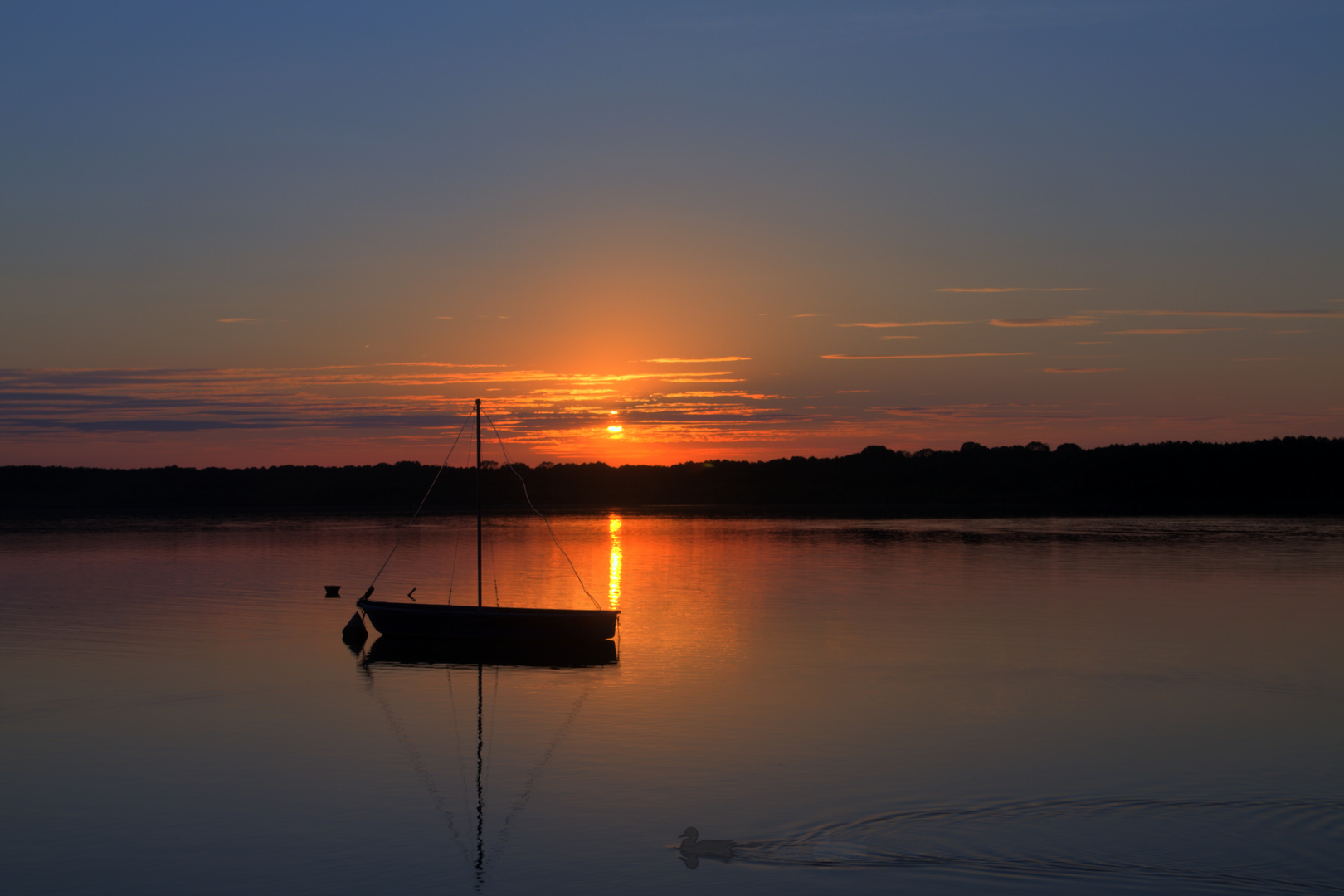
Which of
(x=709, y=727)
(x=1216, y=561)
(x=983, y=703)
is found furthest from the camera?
(x=1216, y=561)

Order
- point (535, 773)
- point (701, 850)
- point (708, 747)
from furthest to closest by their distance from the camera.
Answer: point (708, 747) → point (535, 773) → point (701, 850)

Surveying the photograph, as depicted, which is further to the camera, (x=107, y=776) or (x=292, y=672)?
(x=292, y=672)

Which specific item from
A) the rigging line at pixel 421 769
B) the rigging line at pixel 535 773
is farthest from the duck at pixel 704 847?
the rigging line at pixel 421 769

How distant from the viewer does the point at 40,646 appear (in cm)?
2614

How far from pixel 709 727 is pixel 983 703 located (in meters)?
5.12

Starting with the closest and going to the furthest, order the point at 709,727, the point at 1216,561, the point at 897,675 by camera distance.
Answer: the point at 709,727 < the point at 897,675 < the point at 1216,561

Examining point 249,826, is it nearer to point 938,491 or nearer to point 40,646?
point 40,646

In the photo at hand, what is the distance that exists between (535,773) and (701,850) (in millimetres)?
4169

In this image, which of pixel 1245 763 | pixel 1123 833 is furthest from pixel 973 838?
pixel 1245 763

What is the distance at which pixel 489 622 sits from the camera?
2647 cm

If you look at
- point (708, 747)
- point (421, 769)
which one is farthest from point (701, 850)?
point (421, 769)

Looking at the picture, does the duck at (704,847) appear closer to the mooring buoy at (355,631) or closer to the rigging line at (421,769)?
the rigging line at (421,769)

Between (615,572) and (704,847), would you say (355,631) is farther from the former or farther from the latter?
(615,572)

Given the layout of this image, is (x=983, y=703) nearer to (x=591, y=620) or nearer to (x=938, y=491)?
(x=591, y=620)
